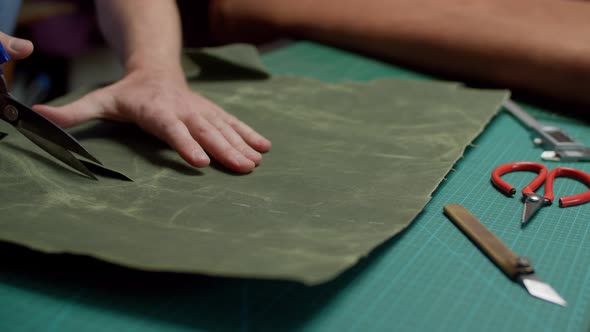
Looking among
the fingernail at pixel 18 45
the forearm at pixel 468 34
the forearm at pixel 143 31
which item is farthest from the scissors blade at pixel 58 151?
the forearm at pixel 468 34

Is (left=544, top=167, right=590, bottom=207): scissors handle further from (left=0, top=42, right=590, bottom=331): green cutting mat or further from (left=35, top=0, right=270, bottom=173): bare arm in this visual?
(left=35, top=0, right=270, bottom=173): bare arm

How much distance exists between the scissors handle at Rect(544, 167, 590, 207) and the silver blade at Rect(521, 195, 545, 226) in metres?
0.02

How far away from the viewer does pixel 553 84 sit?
1.10 m

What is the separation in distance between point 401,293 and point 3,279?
0.42 m

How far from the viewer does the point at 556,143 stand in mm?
875

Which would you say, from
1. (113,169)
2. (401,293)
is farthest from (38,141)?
(401,293)

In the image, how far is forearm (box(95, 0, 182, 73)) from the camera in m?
1.01

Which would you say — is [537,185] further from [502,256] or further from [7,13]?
[7,13]

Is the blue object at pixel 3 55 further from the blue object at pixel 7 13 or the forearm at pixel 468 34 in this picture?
the forearm at pixel 468 34

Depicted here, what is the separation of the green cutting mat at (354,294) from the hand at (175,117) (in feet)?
0.76

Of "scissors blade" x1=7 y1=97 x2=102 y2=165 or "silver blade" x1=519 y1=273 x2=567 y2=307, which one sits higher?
"silver blade" x1=519 y1=273 x2=567 y2=307

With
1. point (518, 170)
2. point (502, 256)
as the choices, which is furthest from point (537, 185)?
point (502, 256)

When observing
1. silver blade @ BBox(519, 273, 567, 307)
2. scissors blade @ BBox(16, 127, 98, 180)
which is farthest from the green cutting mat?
scissors blade @ BBox(16, 127, 98, 180)

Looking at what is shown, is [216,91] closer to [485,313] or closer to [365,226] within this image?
[365,226]
